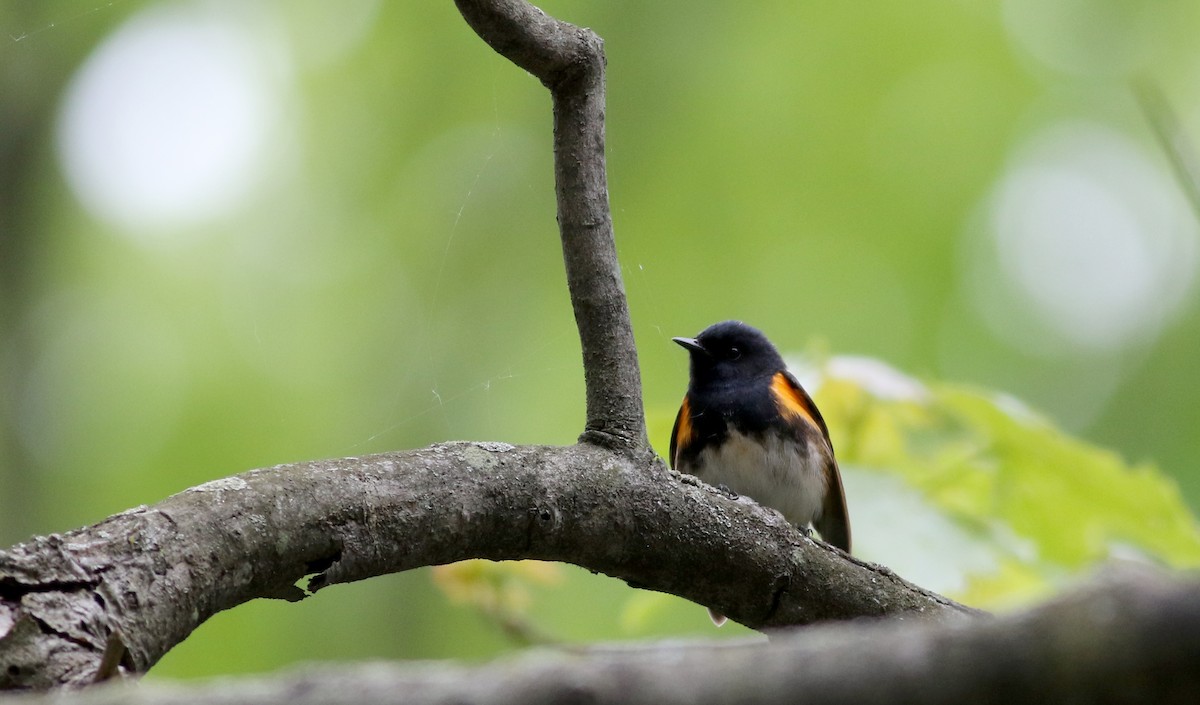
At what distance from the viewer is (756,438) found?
165 inches

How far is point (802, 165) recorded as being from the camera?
7.61 m

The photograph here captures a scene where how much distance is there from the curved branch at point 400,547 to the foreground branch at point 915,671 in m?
0.87

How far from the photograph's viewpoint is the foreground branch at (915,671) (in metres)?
0.58

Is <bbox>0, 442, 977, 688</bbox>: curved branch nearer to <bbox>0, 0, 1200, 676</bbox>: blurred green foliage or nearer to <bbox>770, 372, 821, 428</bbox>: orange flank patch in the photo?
<bbox>770, 372, 821, 428</bbox>: orange flank patch

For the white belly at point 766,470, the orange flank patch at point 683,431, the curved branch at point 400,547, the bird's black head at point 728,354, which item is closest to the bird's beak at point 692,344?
the bird's black head at point 728,354

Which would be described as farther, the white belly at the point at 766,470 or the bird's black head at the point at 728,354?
the bird's black head at the point at 728,354

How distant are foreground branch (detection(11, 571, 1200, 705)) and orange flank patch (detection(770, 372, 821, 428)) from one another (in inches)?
146

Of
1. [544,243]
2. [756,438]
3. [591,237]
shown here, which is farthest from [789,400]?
[544,243]

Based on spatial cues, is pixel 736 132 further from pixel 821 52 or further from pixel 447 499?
pixel 447 499

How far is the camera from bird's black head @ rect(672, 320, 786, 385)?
459cm

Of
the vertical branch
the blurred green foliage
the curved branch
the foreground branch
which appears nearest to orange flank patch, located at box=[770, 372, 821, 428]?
the curved branch

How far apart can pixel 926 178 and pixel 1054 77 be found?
1173 millimetres

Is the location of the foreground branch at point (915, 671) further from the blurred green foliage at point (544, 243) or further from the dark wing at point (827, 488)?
the blurred green foliage at point (544, 243)

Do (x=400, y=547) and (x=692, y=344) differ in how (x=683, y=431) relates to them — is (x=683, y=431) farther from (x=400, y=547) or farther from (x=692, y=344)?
(x=400, y=547)
